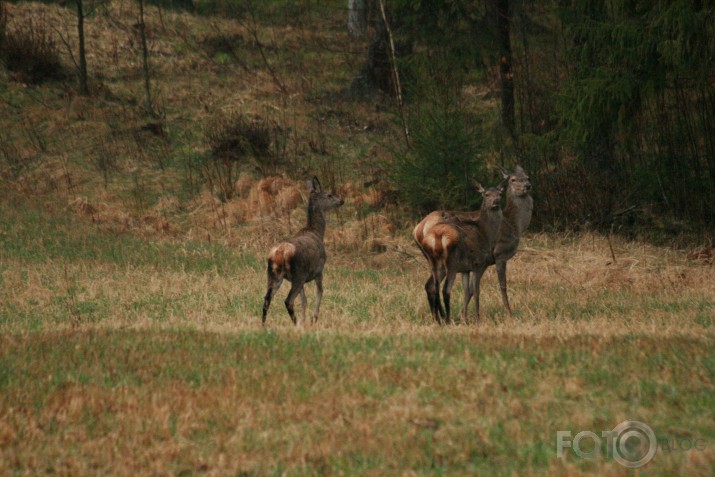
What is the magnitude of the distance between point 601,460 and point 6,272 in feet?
41.7

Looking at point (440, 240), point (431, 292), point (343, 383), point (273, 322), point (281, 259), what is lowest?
point (273, 322)

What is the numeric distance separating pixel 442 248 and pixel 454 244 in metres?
0.16

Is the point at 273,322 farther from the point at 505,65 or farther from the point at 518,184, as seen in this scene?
the point at 505,65

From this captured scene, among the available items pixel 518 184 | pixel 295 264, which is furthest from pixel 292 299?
pixel 518 184

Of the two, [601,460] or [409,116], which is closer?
[601,460]

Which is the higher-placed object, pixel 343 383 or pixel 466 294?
pixel 343 383

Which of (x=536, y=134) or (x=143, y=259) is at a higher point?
(x=536, y=134)

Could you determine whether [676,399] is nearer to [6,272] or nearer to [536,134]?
[6,272]

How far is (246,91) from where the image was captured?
97.6 feet

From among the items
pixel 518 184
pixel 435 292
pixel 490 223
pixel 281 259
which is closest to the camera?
pixel 281 259

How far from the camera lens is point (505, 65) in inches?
949

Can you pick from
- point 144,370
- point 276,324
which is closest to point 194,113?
point 276,324

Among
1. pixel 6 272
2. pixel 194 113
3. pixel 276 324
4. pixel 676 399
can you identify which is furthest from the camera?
pixel 194 113

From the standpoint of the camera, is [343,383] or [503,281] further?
[503,281]
